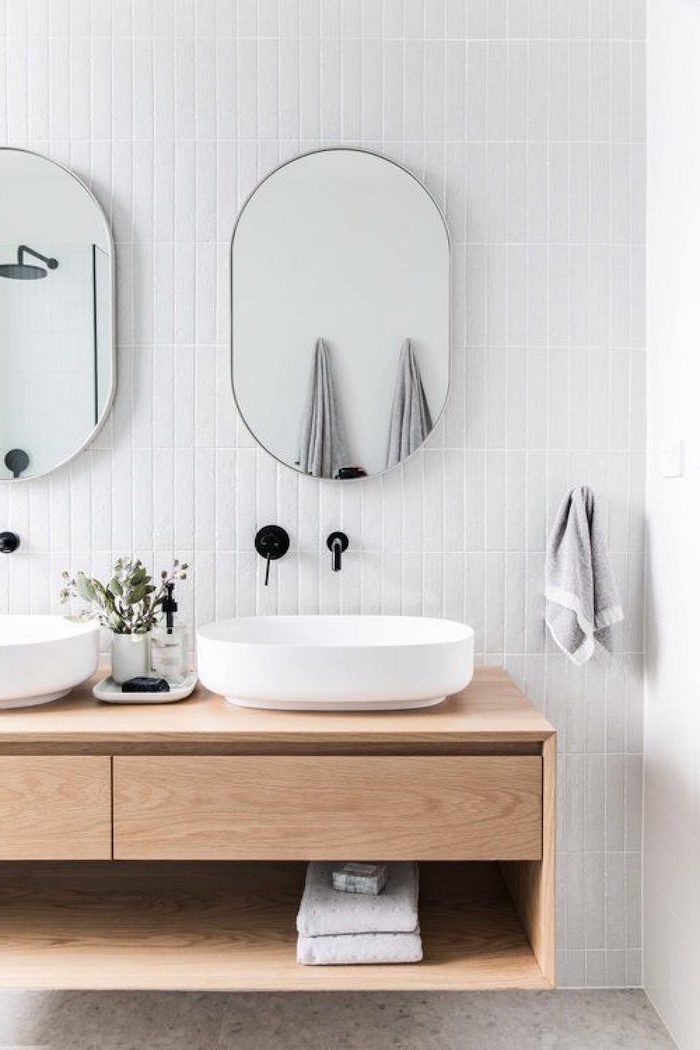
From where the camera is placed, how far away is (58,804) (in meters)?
1.44

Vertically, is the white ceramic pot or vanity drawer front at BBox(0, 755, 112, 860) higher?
the white ceramic pot

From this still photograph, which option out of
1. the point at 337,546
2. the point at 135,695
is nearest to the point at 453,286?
the point at 337,546

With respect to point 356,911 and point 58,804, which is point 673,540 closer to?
point 356,911

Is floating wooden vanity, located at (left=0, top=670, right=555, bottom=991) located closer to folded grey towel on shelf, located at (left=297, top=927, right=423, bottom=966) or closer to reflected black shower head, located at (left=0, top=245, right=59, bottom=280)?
folded grey towel on shelf, located at (left=297, top=927, right=423, bottom=966)

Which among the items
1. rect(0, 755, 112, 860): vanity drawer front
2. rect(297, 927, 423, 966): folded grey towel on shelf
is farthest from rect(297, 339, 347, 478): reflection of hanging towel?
rect(297, 927, 423, 966): folded grey towel on shelf

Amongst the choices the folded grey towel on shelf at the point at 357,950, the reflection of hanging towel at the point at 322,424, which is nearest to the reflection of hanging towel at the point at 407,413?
the reflection of hanging towel at the point at 322,424

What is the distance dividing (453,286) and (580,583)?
74 centimetres

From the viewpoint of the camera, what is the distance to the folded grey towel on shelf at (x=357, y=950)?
1471 millimetres

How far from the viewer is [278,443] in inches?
76.0

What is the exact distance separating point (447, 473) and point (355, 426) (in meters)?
0.24

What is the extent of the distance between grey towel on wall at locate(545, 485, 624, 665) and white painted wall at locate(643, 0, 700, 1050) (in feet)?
0.43

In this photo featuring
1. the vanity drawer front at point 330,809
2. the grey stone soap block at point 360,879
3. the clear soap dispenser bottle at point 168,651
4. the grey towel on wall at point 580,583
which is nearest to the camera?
the vanity drawer front at point 330,809

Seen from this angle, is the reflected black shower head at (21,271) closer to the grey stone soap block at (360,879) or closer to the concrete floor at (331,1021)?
the grey stone soap block at (360,879)

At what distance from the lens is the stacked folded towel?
1474 mm
